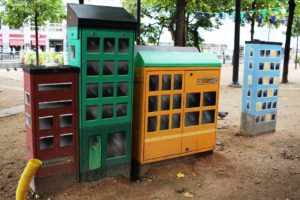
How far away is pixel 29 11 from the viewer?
17.9 m

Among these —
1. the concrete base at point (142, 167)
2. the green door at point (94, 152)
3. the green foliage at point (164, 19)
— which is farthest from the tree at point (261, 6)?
the green door at point (94, 152)

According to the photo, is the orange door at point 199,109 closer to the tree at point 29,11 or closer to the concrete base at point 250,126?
the concrete base at point 250,126

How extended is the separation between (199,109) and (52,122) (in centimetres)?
222

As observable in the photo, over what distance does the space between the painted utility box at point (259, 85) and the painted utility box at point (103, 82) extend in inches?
128

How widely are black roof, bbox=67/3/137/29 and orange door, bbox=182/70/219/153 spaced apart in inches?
48.6

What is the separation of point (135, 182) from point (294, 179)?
7.16 ft

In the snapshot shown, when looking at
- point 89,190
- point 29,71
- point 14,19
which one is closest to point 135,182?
point 89,190

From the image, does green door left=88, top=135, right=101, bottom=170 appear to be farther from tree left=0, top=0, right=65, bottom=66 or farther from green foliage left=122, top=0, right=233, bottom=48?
green foliage left=122, top=0, right=233, bottom=48

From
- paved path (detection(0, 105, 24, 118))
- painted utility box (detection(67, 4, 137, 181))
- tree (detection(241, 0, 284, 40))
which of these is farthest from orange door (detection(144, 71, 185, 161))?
tree (detection(241, 0, 284, 40))

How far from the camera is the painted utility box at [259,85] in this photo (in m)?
→ 6.94

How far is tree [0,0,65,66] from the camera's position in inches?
694

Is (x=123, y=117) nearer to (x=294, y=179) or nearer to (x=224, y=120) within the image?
(x=294, y=179)

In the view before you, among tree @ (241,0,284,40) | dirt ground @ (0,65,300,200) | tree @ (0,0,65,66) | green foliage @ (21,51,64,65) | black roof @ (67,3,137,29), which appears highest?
tree @ (241,0,284,40)

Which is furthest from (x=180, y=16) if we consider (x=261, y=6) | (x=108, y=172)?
(x=261, y=6)
